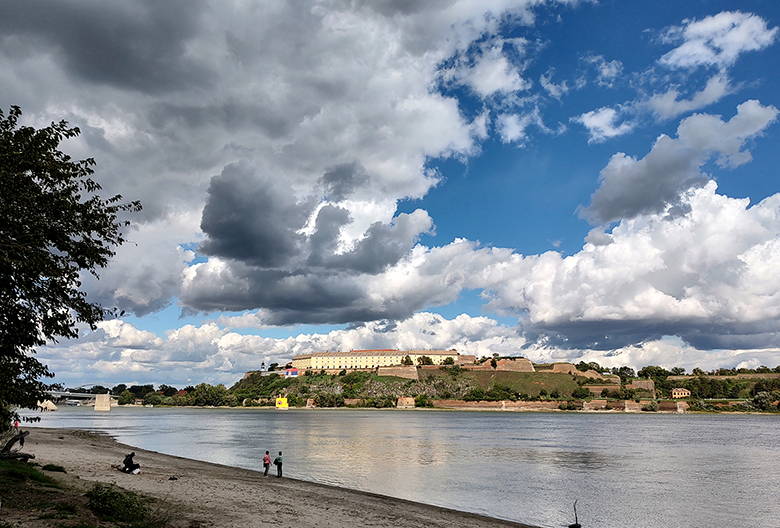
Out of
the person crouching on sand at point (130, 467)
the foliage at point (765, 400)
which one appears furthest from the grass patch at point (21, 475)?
the foliage at point (765, 400)

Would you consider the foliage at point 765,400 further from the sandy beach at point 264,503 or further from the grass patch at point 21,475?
the grass patch at point 21,475

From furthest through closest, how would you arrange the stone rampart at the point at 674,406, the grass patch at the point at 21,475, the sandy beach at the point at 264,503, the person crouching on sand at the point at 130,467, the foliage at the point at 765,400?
the stone rampart at the point at 674,406 < the foliage at the point at 765,400 < the person crouching on sand at the point at 130,467 < the sandy beach at the point at 264,503 < the grass patch at the point at 21,475

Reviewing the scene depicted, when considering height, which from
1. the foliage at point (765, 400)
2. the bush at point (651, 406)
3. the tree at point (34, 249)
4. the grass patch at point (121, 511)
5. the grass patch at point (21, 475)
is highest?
the tree at point (34, 249)

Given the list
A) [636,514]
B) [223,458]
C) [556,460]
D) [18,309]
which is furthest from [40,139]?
[556,460]

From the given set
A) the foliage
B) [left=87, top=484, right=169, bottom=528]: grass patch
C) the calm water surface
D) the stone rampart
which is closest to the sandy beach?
[left=87, top=484, right=169, bottom=528]: grass patch

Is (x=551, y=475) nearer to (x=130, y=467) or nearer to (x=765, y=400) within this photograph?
(x=130, y=467)

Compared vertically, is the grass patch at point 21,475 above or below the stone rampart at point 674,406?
above

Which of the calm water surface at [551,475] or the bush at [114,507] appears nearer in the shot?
the bush at [114,507]

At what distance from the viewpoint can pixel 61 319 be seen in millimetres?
11883

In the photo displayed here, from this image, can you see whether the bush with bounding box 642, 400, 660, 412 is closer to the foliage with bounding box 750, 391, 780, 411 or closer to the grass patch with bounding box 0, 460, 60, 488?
the foliage with bounding box 750, 391, 780, 411

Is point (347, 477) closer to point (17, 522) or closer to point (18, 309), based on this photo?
point (17, 522)

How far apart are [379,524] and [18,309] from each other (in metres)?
15.2

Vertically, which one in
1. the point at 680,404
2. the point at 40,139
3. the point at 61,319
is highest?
the point at 40,139

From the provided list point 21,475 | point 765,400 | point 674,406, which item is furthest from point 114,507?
point 765,400
